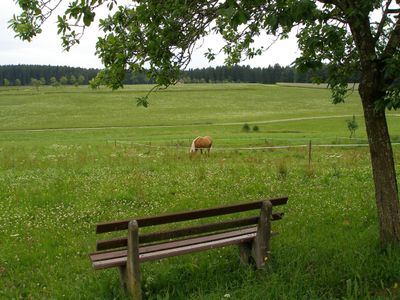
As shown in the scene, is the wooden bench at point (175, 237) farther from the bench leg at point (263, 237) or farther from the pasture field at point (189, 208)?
the pasture field at point (189, 208)

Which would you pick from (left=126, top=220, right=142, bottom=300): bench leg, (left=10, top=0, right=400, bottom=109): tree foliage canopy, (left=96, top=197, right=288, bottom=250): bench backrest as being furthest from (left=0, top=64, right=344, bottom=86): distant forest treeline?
(left=126, top=220, right=142, bottom=300): bench leg

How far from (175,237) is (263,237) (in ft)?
4.48

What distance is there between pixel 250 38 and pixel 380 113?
440 centimetres

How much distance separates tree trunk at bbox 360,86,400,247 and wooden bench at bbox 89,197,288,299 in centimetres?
168

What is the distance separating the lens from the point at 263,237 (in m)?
6.48

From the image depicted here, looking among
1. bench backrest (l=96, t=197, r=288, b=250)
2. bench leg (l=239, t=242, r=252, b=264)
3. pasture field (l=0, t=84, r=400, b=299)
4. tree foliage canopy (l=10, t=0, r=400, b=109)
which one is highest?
tree foliage canopy (l=10, t=0, r=400, b=109)

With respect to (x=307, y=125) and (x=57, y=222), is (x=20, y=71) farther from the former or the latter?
(x=57, y=222)

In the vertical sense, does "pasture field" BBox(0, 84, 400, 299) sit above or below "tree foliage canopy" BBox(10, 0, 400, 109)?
below

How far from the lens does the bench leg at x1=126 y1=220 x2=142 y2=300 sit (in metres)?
5.39

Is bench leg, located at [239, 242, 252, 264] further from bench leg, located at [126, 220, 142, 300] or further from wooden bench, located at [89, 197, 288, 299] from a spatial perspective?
bench leg, located at [126, 220, 142, 300]

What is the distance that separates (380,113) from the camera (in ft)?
22.3

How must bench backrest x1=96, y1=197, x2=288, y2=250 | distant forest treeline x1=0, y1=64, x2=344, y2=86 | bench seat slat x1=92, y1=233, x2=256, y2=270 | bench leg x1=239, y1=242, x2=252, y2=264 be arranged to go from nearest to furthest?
1. bench backrest x1=96, y1=197, x2=288, y2=250
2. bench seat slat x1=92, y1=233, x2=256, y2=270
3. bench leg x1=239, y1=242, x2=252, y2=264
4. distant forest treeline x1=0, y1=64, x2=344, y2=86

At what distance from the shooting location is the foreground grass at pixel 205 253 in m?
5.99

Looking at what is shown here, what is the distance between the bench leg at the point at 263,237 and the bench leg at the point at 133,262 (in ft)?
6.20
